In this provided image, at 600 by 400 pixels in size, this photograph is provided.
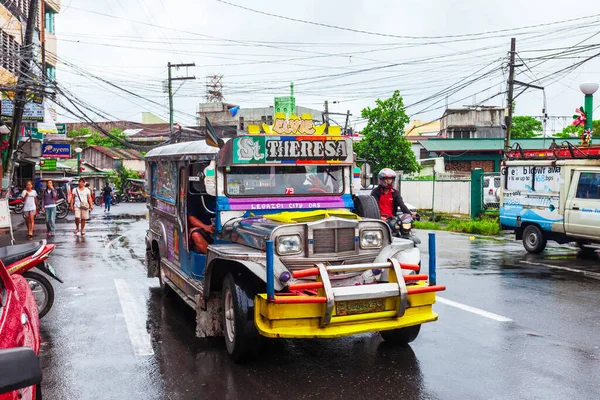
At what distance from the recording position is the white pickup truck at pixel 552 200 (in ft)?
42.9

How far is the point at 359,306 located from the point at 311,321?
1.58ft

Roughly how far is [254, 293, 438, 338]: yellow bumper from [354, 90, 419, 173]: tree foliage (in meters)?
28.7

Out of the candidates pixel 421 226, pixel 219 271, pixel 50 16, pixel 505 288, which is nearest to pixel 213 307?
pixel 219 271

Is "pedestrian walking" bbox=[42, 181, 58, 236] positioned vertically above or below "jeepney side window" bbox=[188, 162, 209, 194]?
below

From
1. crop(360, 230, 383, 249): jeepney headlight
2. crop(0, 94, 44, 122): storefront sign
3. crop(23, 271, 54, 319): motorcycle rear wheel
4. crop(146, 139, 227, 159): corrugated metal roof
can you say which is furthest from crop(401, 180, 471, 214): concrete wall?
crop(23, 271, 54, 319): motorcycle rear wheel

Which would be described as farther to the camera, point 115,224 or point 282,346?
point 115,224

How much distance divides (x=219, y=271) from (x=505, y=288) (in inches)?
216

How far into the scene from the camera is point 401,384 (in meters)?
5.37

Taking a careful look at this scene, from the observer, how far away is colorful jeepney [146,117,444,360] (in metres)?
5.52

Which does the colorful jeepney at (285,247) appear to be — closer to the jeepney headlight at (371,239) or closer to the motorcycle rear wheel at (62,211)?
the jeepney headlight at (371,239)

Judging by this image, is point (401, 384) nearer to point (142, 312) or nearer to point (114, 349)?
point (114, 349)

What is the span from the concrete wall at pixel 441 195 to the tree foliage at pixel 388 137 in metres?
5.47

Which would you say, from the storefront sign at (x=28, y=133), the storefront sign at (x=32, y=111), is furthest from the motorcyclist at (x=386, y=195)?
the storefront sign at (x=28, y=133)

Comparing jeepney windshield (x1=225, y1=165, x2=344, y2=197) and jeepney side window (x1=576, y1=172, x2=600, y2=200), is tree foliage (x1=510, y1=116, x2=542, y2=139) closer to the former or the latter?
jeepney side window (x1=576, y1=172, x2=600, y2=200)
